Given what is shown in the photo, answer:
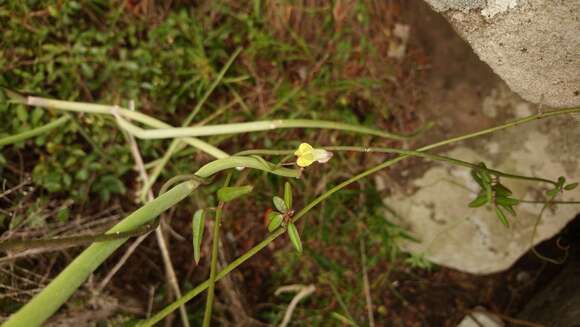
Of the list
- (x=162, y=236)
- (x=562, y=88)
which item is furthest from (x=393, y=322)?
(x=562, y=88)

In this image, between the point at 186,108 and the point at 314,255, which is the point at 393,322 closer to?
the point at 314,255

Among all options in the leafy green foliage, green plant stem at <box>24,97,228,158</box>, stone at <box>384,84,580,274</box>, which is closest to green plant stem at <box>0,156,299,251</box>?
green plant stem at <box>24,97,228,158</box>

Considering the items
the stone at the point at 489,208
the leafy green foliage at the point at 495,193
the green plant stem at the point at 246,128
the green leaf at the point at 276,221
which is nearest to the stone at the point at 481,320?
the stone at the point at 489,208

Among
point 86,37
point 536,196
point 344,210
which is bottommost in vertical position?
point 344,210

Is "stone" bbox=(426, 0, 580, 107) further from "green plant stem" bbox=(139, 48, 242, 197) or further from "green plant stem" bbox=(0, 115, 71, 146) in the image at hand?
"green plant stem" bbox=(0, 115, 71, 146)

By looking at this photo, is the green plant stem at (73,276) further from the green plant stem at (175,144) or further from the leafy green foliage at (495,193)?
the leafy green foliage at (495,193)

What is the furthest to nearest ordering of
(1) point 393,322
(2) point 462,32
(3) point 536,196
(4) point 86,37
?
(1) point 393,322, (3) point 536,196, (4) point 86,37, (2) point 462,32

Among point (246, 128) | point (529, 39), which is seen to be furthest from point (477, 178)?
point (246, 128)

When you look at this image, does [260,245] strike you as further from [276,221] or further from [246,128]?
[246,128]
